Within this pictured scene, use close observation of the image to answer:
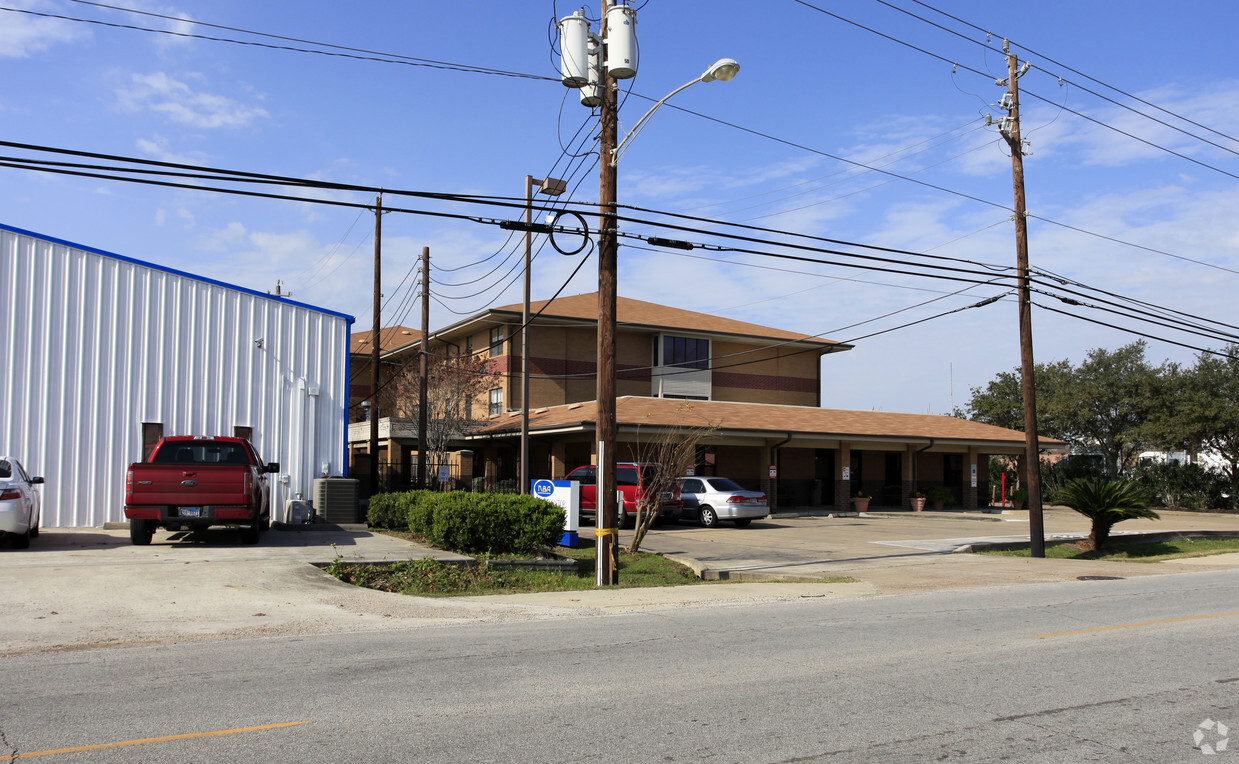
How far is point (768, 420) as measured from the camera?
35.6 meters

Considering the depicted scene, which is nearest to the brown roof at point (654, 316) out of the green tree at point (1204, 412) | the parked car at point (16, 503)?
the green tree at point (1204, 412)

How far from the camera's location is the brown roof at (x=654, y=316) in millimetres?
39562

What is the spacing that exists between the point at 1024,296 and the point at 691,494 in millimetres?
11352

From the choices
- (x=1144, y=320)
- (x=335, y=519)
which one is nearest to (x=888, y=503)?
(x=1144, y=320)

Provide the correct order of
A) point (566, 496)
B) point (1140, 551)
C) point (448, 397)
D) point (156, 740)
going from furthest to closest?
point (448, 397) < point (1140, 551) < point (566, 496) < point (156, 740)

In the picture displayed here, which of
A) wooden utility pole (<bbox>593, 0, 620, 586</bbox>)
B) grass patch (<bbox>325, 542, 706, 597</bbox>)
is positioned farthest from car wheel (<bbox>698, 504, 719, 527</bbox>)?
wooden utility pole (<bbox>593, 0, 620, 586</bbox>)

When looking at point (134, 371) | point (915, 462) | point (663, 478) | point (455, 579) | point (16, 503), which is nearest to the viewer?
point (455, 579)

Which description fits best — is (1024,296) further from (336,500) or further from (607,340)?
(336,500)

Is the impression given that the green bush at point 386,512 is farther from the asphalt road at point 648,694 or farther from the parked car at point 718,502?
the asphalt road at point 648,694

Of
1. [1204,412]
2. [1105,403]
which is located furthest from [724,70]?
[1105,403]

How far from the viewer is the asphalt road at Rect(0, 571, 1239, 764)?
5445 mm

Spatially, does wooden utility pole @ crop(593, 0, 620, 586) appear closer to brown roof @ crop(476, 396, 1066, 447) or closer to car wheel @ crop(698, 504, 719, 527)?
car wheel @ crop(698, 504, 719, 527)

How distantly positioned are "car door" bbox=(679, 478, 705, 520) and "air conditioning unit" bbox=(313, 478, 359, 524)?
10225 millimetres

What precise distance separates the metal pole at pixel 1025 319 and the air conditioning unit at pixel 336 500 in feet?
50.0
